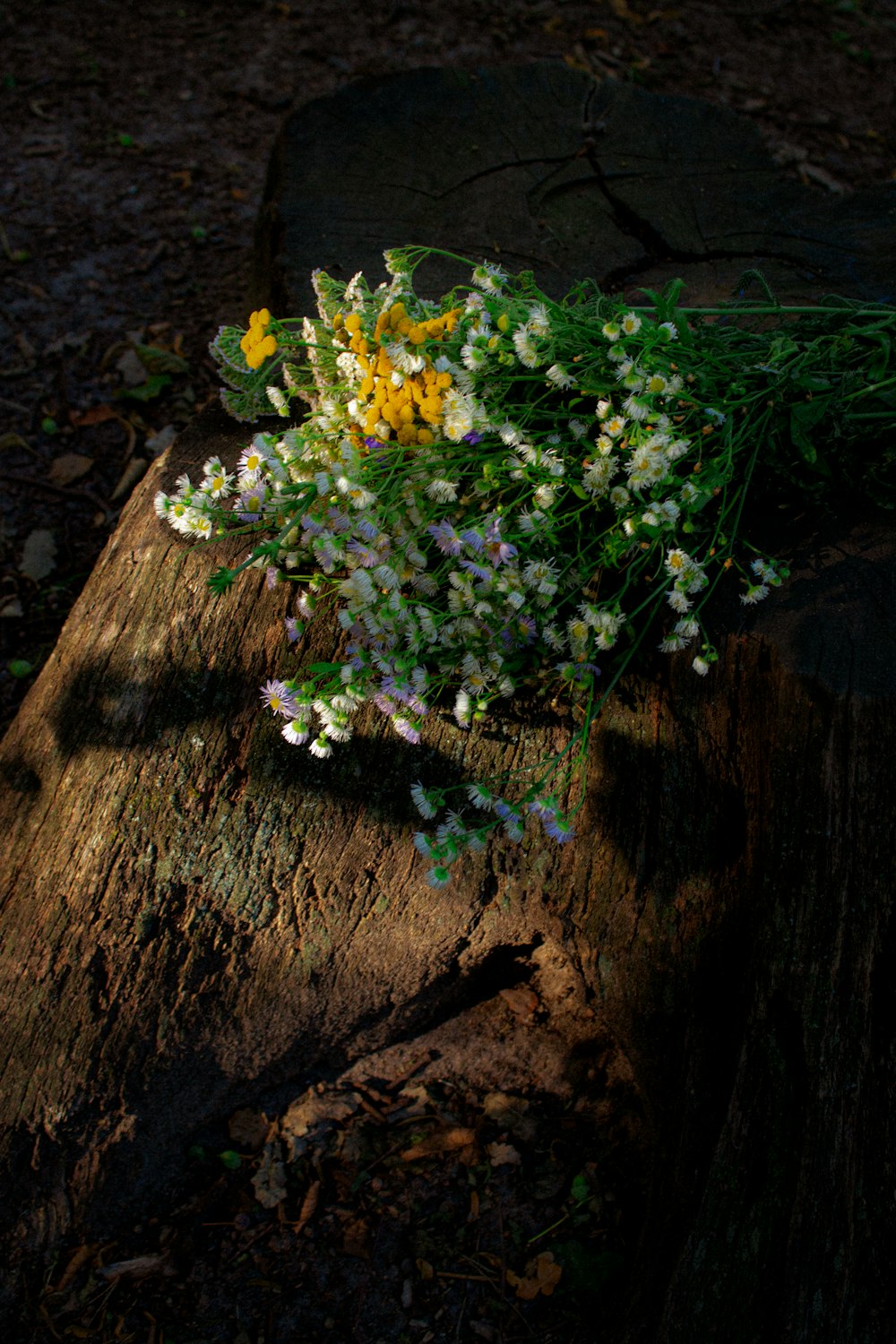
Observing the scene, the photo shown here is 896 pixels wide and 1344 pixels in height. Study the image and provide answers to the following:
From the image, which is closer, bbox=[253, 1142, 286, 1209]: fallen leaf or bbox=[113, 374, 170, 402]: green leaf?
bbox=[253, 1142, 286, 1209]: fallen leaf

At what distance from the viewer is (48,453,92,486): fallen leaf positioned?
10.0ft

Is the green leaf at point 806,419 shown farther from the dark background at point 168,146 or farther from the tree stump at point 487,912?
the dark background at point 168,146

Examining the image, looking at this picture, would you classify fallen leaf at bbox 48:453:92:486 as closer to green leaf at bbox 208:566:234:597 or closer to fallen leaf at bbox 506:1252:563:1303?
green leaf at bbox 208:566:234:597

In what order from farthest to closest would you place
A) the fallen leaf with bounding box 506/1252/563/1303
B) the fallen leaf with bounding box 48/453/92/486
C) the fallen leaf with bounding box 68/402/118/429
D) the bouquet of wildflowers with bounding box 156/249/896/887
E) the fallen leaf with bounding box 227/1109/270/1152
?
the fallen leaf with bounding box 68/402/118/429 → the fallen leaf with bounding box 48/453/92/486 → the fallen leaf with bounding box 227/1109/270/1152 → the fallen leaf with bounding box 506/1252/563/1303 → the bouquet of wildflowers with bounding box 156/249/896/887

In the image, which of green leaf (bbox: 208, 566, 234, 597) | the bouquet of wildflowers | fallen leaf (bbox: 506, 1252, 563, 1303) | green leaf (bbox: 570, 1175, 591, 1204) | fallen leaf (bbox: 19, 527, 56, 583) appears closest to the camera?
green leaf (bbox: 208, 566, 234, 597)

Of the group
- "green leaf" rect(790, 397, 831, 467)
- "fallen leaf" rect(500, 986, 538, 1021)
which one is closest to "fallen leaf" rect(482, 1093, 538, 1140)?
"fallen leaf" rect(500, 986, 538, 1021)

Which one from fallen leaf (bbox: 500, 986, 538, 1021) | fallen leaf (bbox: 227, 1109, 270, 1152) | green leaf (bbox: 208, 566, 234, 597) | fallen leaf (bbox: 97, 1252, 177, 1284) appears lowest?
fallen leaf (bbox: 97, 1252, 177, 1284)

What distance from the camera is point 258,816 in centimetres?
176

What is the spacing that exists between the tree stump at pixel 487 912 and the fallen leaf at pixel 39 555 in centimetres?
109

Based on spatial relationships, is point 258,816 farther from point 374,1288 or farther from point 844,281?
point 844,281

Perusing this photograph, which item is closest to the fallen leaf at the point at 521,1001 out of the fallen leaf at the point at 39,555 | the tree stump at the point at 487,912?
the tree stump at the point at 487,912

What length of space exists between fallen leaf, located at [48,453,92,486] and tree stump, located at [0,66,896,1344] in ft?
4.07

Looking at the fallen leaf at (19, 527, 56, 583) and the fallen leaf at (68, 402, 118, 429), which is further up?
the fallen leaf at (68, 402, 118, 429)

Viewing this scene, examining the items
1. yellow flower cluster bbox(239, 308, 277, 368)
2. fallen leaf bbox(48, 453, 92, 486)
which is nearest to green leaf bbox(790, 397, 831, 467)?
yellow flower cluster bbox(239, 308, 277, 368)
